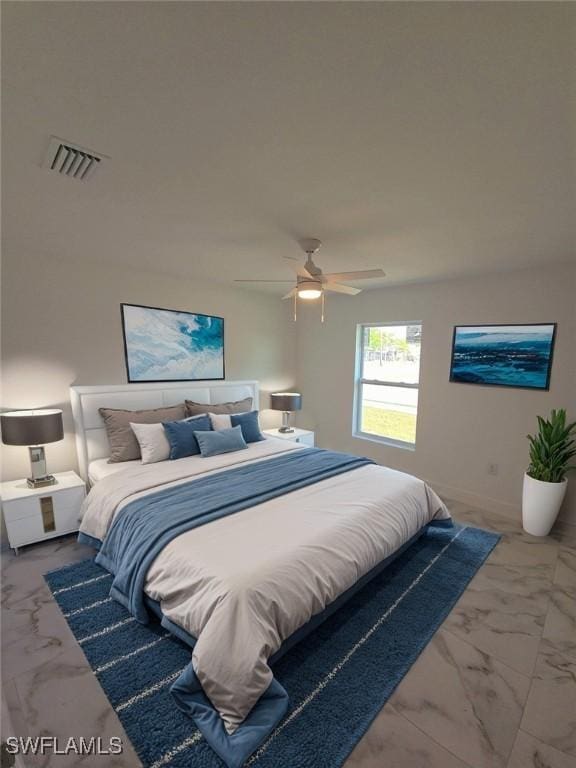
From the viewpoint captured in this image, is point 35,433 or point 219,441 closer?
point 35,433

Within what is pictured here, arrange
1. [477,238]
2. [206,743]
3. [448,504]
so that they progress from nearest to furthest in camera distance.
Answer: [206,743] → [477,238] → [448,504]

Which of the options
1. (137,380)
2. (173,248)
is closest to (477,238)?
(173,248)

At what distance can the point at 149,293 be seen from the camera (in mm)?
3514

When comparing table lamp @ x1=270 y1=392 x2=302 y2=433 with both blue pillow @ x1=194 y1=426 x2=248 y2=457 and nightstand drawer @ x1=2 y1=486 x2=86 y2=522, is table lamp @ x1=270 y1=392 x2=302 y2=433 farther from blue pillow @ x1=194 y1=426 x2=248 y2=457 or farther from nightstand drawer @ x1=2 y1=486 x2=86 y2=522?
nightstand drawer @ x1=2 y1=486 x2=86 y2=522

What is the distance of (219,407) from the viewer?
375 centimetres

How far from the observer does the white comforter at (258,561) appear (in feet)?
4.64

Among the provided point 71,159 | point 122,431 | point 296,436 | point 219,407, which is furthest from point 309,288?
point 296,436

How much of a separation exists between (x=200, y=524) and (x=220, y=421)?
5.29ft

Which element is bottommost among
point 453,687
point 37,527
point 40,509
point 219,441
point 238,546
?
point 453,687

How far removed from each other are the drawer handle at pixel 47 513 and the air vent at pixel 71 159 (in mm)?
2363

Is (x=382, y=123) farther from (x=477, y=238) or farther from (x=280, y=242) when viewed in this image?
(x=477, y=238)

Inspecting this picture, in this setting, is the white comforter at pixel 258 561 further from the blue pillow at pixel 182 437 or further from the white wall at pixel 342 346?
the white wall at pixel 342 346

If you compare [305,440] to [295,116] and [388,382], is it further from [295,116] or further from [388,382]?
[295,116]

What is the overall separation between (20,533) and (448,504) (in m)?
3.94
